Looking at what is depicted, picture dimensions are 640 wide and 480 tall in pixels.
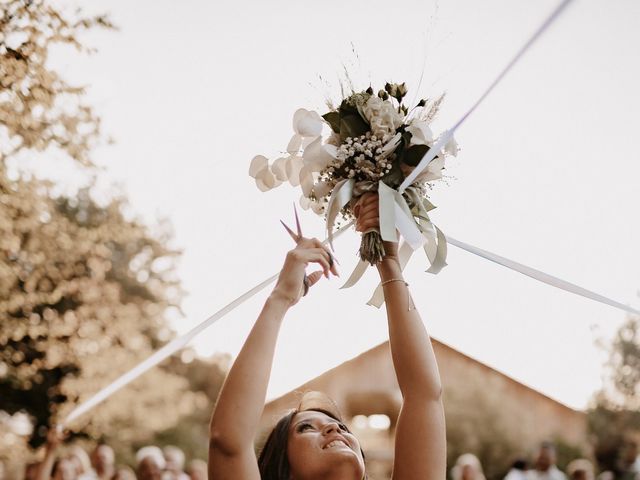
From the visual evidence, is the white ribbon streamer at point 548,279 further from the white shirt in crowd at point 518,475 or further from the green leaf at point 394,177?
the white shirt in crowd at point 518,475

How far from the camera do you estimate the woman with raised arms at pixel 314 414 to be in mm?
1484

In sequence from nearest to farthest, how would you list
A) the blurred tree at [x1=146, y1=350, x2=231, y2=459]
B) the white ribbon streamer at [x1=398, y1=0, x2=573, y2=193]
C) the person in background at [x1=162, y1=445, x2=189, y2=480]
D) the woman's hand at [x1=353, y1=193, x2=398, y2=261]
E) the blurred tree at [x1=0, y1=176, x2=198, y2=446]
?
the white ribbon streamer at [x1=398, y1=0, x2=573, y2=193] → the woman's hand at [x1=353, y1=193, x2=398, y2=261] → the person in background at [x1=162, y1=445, x2=189, y2=480] → the blurred tree at [x1=0, y1=176, x2=198, y2=446] → the blurred tree at [x1=146, y1=350, x2=231, y2=459]

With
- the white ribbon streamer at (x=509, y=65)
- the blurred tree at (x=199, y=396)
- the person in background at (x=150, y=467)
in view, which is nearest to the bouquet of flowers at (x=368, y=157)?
the white ribbon streamer at (x=509, y=65)

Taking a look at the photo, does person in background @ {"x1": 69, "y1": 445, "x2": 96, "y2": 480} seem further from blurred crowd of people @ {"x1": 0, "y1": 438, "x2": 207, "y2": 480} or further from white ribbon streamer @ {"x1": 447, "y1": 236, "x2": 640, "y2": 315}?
white ribbon streamer @ {"x1": 447, "y1": 236, "x2": 640, "y2": 315}

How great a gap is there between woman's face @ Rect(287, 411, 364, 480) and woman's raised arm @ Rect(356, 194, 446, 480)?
11 cm

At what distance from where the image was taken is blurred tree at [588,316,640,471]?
19.6 meters

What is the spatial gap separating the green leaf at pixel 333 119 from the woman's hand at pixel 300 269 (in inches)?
24.5

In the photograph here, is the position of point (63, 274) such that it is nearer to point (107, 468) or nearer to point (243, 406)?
point (107, 468)

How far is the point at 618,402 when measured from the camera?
20.2 metres

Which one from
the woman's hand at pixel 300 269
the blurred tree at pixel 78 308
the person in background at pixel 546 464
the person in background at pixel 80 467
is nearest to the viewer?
the woman's hand at pixel 300 269

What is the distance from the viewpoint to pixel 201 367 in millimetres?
28453

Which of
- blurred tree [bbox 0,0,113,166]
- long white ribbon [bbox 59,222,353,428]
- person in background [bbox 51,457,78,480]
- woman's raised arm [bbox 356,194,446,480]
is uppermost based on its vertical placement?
blurred tree [bbox 0,0,113,166]

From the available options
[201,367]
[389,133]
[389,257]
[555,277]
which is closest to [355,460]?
[389,257]

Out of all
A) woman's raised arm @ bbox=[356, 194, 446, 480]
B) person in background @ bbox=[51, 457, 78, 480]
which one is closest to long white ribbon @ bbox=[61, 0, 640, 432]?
woman's raised arm @ bbox=[356, 194, 446, 480]
